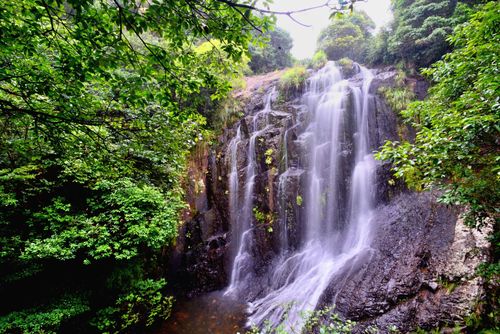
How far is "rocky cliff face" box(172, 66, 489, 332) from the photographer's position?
15.2 ft

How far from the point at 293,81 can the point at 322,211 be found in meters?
6.83

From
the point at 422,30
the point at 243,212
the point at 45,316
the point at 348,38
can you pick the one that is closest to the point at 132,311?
the point at 45,316

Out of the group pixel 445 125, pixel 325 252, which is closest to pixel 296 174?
pixel 325 252

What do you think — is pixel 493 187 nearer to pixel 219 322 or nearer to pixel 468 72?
pixel 468 72

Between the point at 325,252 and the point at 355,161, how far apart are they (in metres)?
3.51

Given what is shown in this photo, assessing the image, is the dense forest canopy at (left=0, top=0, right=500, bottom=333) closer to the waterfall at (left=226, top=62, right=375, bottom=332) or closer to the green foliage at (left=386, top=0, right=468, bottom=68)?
the waterfall at (left=226, top=62, right=375, bottom=332)

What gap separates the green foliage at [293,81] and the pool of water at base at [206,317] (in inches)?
377

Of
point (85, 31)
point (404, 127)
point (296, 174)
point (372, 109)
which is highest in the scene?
point (372, 109)

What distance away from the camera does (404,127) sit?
856 centimetres

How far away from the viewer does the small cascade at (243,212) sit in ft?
27.3

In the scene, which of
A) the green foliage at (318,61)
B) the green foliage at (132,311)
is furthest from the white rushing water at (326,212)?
the green foliage at (318,61)

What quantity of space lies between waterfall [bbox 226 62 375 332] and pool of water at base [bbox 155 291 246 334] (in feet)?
1.33

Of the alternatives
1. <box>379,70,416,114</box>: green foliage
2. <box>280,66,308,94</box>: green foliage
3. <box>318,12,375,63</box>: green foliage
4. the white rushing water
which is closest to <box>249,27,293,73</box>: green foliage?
<box>318,12,375,63</box>: green foliage

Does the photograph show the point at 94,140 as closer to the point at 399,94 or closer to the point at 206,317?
the point at 206,317
